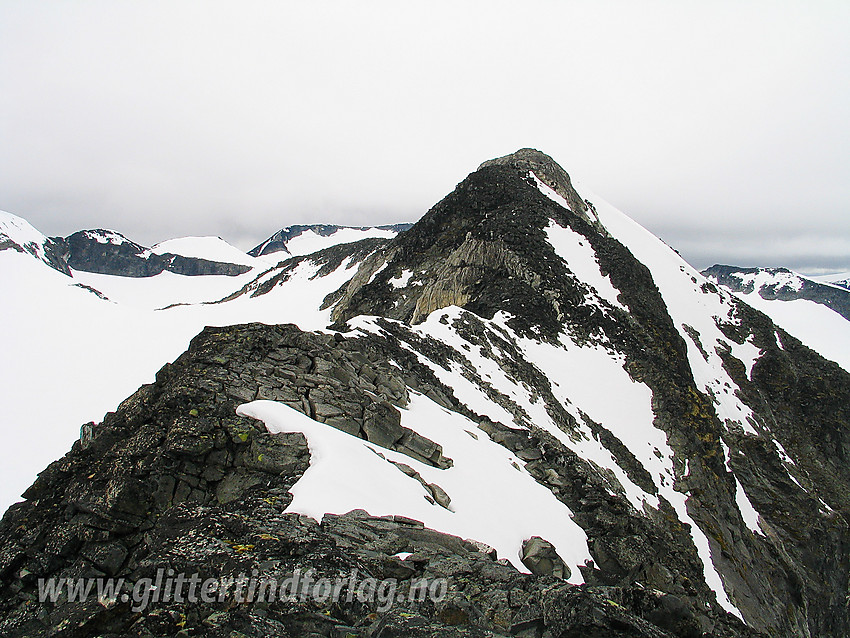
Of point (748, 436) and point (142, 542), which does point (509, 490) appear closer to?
point (142, 542)

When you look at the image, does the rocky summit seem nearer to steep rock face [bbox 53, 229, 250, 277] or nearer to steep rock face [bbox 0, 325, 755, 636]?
steep rock face [bbox 0, 325, 755, 636]

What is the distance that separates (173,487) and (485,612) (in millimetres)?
6625

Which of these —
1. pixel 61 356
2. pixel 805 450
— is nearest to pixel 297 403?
pixel 61 356

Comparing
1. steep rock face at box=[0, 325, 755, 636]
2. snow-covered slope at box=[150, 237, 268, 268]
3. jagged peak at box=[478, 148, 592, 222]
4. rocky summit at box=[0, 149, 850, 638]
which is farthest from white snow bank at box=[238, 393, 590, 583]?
snow-covered slope at box=[150, 237, 268, 268]

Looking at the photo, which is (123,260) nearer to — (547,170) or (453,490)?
(547,170)

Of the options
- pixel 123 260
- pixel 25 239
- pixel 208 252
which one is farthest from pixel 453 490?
pixel 123 260

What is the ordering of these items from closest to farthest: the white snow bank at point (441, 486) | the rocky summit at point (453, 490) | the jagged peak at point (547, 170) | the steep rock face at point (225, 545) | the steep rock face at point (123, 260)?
the steep rock face at point (225, 545) < the rocky summit at point (453, 490) < the white snow bank at point (441, 486) < the jagged peak at point (547, 170) < the steep rock face at point (123, 260)

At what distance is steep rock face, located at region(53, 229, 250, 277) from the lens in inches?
6988

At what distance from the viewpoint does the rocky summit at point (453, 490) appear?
6168 mm

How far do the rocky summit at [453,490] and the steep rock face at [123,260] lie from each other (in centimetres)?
16921

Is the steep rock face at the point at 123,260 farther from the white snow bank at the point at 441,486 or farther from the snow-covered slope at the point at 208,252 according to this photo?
the white snow bank at the point at 441,486

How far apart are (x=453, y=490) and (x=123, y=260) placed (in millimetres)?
216938

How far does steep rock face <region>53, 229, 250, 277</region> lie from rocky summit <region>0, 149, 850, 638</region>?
169m

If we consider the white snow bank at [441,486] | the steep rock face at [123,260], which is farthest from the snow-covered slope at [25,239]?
the white snow bank at [441,486]
